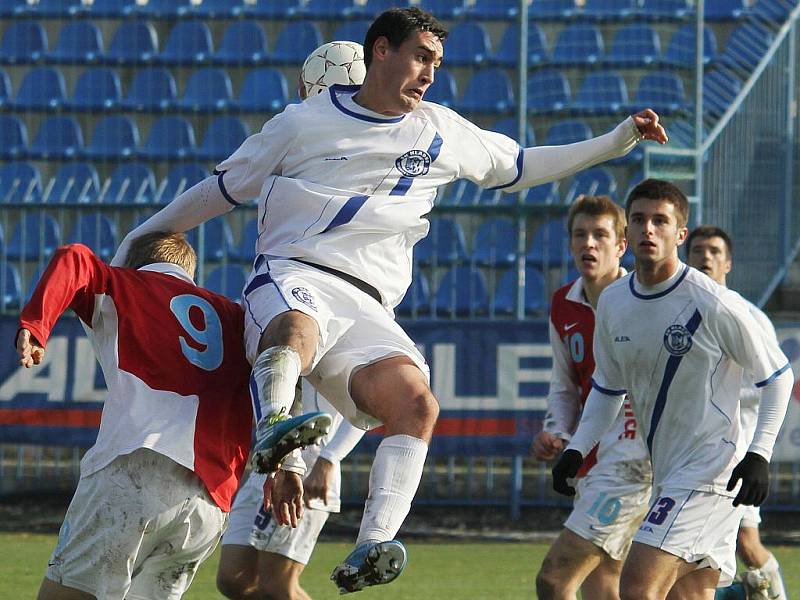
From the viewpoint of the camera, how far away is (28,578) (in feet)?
29.4

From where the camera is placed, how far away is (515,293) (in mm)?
12484

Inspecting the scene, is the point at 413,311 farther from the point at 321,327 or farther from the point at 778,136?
the point at 321,327

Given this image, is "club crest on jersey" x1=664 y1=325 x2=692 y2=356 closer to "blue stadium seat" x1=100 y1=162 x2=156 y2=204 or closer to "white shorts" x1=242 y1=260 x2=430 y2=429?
"white shorts" x1=242 y1=260 x2=430 y2=429

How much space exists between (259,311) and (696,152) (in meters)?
8.83

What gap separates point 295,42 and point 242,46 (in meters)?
0.58

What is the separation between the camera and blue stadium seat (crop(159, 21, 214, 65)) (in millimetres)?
15750

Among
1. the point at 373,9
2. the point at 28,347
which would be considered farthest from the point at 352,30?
the point at 28,347

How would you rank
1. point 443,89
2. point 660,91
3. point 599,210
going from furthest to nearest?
1. point 443,89
2. point 660,91
3. point 599,210

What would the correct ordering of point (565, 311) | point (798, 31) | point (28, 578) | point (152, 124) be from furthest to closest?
1. point (152, 124)
2. point (798, 31)
3. point (28, 578)
4. point (565, 311)

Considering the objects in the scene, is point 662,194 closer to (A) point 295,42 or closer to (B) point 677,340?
(B) point 677,340

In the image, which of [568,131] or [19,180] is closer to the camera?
[568,131]

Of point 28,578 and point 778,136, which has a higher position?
point 778,136

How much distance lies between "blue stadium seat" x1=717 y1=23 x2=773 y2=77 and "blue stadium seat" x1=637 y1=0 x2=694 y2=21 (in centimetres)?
55

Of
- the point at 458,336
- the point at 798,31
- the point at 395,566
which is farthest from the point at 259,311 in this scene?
the point at 798,31
